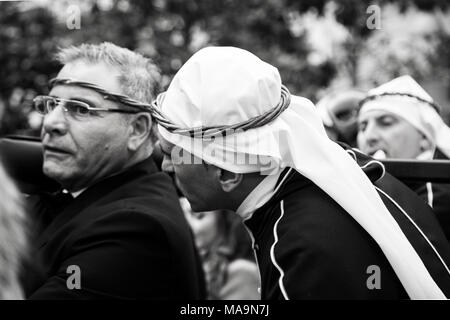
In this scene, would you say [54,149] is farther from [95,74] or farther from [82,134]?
[95,74]

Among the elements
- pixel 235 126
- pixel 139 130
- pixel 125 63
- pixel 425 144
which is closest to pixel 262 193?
pixel 235 126

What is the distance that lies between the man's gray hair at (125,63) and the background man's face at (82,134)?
6cm

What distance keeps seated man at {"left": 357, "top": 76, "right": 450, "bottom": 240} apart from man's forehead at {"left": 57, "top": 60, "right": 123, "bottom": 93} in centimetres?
171

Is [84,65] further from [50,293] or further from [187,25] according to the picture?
[187,25]

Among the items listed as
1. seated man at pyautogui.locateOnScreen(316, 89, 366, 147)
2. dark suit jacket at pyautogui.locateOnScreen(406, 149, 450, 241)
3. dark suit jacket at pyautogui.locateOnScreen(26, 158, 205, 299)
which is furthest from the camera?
seated man at pyautogui.locateOnScreen(316, 89, 366, 147)

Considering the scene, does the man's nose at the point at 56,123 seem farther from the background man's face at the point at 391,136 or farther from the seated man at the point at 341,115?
the seated man at the point at 341,115

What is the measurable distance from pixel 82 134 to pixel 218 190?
117cm

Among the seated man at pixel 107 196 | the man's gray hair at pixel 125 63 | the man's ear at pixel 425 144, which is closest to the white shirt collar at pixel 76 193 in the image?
the seated man at pixel 107 196

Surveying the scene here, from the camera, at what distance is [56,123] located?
351 cm

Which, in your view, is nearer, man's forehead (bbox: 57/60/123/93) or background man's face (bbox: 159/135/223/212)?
background man's face (bbox: 159/135/223/212)

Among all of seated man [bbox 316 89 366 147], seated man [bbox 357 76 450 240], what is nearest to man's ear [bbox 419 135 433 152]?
seated man [bbox 357 76 450 240]

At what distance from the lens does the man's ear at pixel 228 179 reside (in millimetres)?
2541

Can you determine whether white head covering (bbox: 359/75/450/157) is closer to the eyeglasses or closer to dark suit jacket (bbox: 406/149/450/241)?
dark suit jacket (bbox: 406/149/450/241)

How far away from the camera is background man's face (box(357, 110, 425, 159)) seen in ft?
14.5
